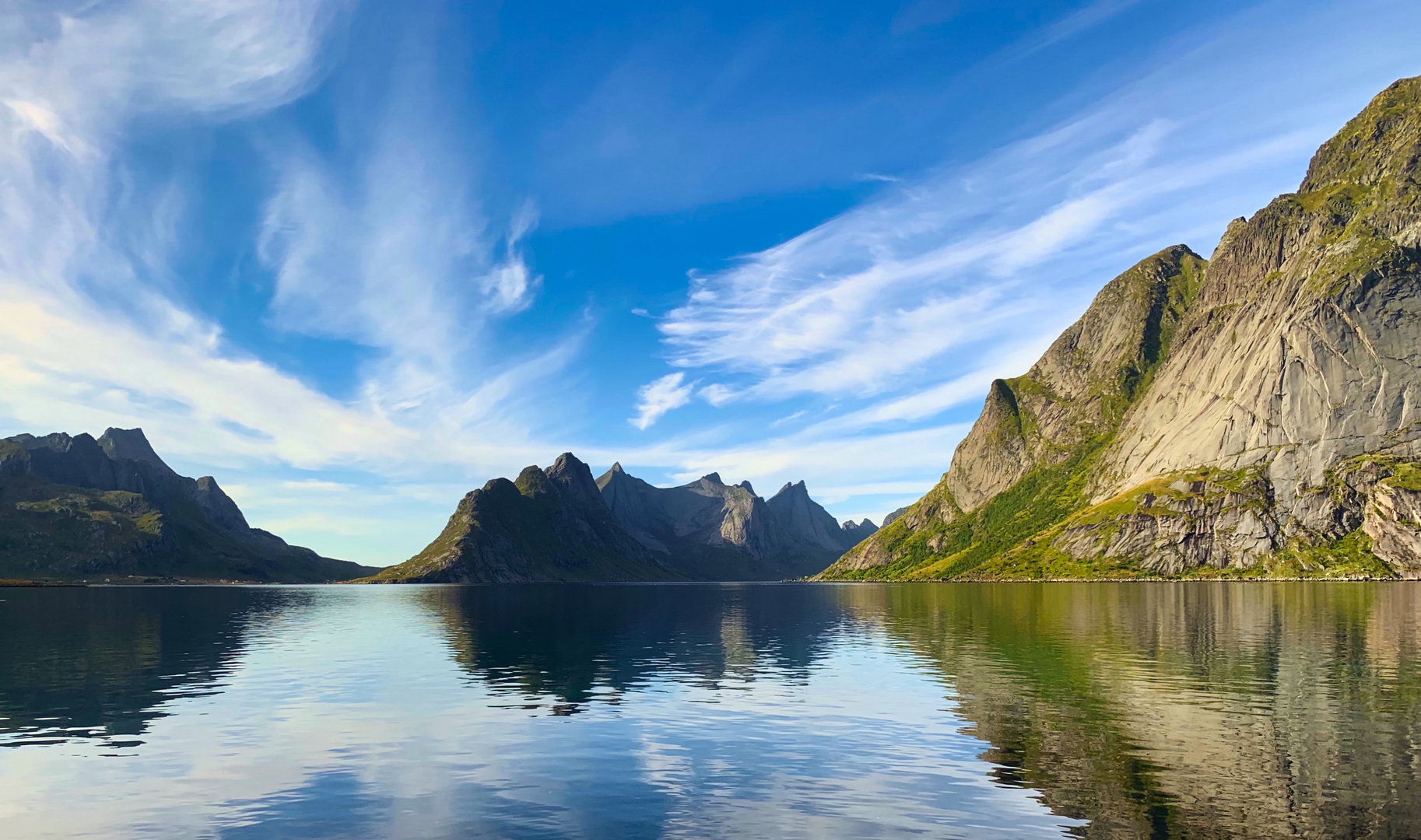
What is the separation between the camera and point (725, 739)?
43.9 m

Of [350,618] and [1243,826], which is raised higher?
[1243,826]

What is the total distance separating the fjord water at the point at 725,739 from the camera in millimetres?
29688

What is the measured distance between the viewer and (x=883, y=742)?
4294 cm

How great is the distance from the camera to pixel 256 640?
345 ft

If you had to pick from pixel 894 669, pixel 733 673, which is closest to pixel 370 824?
pixel 733 673

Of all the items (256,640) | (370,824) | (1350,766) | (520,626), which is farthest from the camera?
(520,626)

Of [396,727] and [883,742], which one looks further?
[396,727]

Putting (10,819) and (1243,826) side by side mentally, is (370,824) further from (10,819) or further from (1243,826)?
(1243,826)

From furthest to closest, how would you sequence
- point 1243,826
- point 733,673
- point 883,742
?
point 733,673 → point 883,742 → point 1243,826

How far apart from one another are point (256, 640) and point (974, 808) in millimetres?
101761

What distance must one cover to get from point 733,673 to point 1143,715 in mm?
33890

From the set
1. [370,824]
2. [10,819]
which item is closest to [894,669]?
[370,824]

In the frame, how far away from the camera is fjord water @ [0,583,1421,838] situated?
29.7m

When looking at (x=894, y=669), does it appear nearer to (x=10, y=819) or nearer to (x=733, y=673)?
(x=733, y=673)
